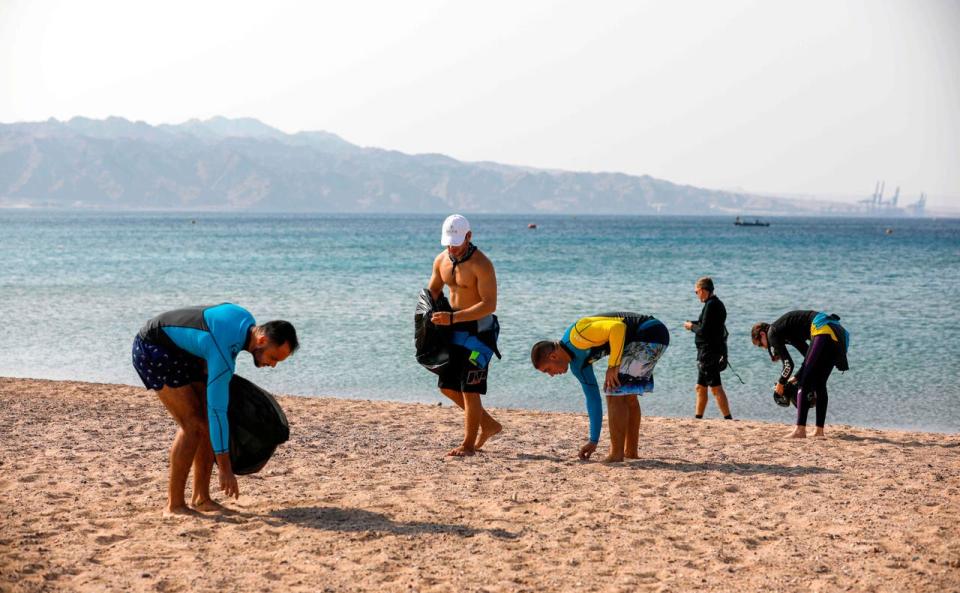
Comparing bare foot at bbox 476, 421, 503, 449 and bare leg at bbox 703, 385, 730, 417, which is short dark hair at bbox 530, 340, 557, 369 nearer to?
bare foot at bbox 476, 421, 503, 449

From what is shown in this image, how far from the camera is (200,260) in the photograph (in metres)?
50.8

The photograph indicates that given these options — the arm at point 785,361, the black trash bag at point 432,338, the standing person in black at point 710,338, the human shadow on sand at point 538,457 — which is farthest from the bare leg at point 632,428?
the standing person in black at point 710,338

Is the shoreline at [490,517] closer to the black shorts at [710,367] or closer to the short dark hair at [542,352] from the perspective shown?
the short dark hair at [542,352]

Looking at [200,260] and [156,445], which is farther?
[200,260]

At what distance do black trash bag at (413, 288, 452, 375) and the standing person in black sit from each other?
345cm

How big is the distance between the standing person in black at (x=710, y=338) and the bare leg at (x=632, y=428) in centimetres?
255

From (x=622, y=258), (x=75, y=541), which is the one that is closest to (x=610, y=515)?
(x=75, y=541)

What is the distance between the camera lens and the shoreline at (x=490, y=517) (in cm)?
492

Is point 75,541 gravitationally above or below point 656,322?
below

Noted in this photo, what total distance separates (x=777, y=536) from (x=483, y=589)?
186cm

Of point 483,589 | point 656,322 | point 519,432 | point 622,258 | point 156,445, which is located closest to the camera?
point 483,589

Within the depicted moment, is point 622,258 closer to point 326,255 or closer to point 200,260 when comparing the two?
point 326,255

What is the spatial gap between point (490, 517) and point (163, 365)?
84.0 inches

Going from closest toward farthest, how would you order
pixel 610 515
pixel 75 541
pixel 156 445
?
pixel 75 541 < pixel 610 515 < pixel 156 445
